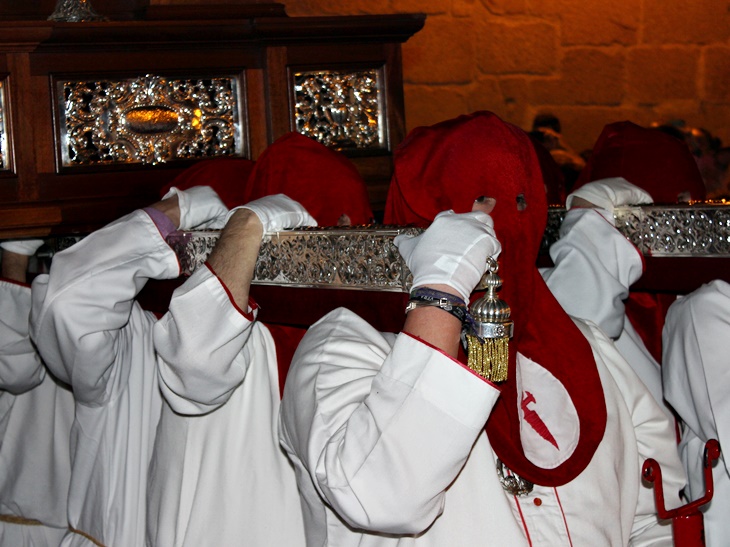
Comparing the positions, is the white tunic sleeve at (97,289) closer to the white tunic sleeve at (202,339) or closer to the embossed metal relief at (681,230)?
the white tunic sleeve at (202,339)

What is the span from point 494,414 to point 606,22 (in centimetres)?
343

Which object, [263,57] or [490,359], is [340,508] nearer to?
[490,359]

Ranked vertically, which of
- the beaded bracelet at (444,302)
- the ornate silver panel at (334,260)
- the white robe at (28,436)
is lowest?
the white robe at (28,436)

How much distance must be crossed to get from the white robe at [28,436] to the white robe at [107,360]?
331 millimetres

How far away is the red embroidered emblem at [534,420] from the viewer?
191 centimetres

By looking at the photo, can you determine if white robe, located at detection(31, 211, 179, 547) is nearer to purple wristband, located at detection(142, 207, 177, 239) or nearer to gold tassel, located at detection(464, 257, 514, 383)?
purple wristband, located at detection(142, 207, 177, 239)

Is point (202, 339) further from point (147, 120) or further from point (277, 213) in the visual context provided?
point (147, 120)

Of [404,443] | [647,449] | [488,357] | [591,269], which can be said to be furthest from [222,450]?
[591,269]

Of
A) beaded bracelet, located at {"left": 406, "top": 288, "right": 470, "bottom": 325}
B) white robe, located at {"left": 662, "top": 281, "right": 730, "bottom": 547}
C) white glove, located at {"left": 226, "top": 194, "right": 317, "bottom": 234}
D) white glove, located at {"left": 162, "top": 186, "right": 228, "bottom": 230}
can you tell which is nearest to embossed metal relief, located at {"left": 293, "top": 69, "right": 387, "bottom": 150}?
white glove, located at {"left": 162, "top": 186, "right": 228, "bottom": 230}

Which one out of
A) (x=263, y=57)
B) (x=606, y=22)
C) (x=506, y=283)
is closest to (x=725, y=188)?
(x=606, y=22)

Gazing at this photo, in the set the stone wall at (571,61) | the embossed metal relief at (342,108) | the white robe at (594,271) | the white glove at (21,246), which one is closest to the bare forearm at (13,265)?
the white glove at (21,246)

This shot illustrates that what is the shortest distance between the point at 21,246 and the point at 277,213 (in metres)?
1.23

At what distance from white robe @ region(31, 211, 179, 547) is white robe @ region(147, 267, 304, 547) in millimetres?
235

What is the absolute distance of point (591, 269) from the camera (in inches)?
97.4
